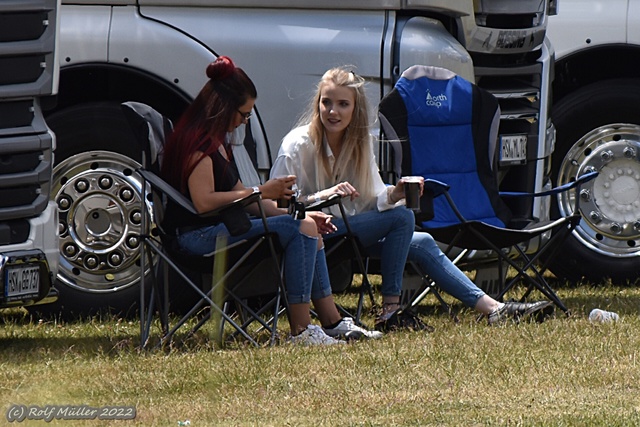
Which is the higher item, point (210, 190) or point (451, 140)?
point (451, 140)

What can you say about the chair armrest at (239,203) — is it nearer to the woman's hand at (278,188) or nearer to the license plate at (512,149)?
the woman's hand at (278,188)

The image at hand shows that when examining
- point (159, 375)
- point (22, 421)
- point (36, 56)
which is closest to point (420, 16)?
point (36, 56)

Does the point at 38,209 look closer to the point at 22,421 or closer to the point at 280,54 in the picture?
the point at 280,54

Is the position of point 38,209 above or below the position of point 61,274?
above

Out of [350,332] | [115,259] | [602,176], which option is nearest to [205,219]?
[350,332]

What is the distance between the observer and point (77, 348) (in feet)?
20.8

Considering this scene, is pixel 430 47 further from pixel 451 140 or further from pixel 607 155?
pixel 607 155

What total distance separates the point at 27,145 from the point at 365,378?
193 cm

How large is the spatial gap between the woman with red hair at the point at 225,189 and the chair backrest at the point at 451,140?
991 mm

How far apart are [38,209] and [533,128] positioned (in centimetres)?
267

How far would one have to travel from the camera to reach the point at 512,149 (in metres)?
7.54

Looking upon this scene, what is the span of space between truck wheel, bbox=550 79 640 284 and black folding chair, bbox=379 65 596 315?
1030 millimetres

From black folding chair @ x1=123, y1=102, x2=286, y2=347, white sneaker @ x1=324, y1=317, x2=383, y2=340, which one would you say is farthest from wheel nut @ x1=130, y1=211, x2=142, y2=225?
white sneaker @ x1=324, y1=317, x2=383, y2=340

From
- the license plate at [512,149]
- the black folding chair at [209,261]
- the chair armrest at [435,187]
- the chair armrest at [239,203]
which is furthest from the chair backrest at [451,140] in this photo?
the chair armrest at [239,203]
